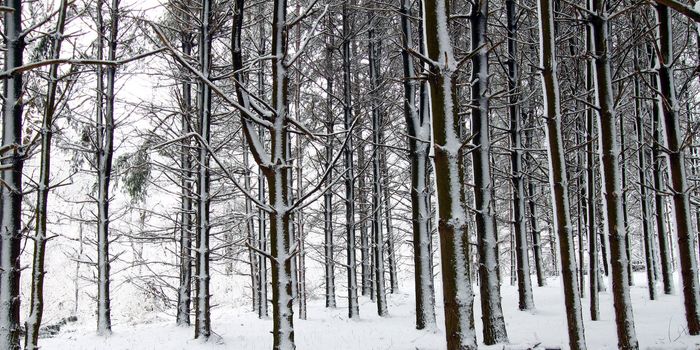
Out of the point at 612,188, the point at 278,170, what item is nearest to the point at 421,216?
the point at 612,188

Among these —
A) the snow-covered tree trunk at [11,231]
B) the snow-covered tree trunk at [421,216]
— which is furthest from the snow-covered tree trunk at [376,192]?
the snow-covered tree trunk at [11,231]

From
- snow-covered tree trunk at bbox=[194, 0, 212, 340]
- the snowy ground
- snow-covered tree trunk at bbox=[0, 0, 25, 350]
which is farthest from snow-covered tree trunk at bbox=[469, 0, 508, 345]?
snow-covered tree trunk at bbox=[0, 0, 25, 350]

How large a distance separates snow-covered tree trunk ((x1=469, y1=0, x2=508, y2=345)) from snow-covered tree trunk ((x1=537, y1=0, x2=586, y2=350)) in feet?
4.16

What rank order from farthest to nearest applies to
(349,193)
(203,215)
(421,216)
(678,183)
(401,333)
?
(349,193), (421,216), (203,215), (401,333), (678,183)

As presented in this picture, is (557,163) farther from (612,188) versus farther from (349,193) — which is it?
(349,193)

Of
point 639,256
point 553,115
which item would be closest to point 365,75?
point 553,115

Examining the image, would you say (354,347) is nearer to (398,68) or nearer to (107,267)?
(107,267)

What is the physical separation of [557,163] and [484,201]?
225 cm

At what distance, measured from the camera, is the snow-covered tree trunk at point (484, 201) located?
23.0ft

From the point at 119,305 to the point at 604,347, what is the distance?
24.3m

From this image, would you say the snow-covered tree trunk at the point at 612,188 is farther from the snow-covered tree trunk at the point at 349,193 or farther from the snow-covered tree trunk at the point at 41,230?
the snow-covered tree trunk at the point at 349,193

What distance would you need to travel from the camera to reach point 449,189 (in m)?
3.63

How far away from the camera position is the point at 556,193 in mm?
5426

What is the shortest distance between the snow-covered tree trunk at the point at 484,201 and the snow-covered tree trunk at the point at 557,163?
127 centimetres
